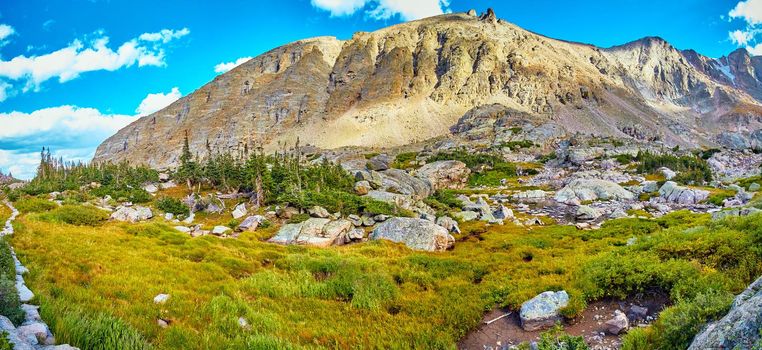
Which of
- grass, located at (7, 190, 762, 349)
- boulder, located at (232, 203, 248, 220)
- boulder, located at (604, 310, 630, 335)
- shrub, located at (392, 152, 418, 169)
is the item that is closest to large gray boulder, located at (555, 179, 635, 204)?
grass, located at (7, 190, 762, 349)

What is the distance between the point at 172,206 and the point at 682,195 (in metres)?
67.4

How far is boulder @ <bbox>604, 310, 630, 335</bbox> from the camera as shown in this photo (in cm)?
1066

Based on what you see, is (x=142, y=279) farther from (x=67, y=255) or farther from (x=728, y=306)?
(x=728, y=306)

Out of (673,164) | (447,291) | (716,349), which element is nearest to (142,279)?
(447,291)

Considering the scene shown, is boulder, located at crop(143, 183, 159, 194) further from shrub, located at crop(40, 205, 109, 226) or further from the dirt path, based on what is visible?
the dirt path

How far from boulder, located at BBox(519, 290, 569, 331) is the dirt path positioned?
285 mm

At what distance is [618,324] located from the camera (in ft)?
35.2

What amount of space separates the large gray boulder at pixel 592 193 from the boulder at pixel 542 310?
50.0 meters

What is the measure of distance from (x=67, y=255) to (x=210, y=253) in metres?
7.43

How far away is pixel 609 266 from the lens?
14.3 m

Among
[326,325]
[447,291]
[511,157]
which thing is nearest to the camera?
[326,325]

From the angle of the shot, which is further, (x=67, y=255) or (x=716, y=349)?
(x=67, y=255)

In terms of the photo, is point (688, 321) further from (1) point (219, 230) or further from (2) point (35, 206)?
(2) point (35, 206)

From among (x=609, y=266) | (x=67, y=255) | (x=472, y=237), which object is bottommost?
(x=472, y=237)
